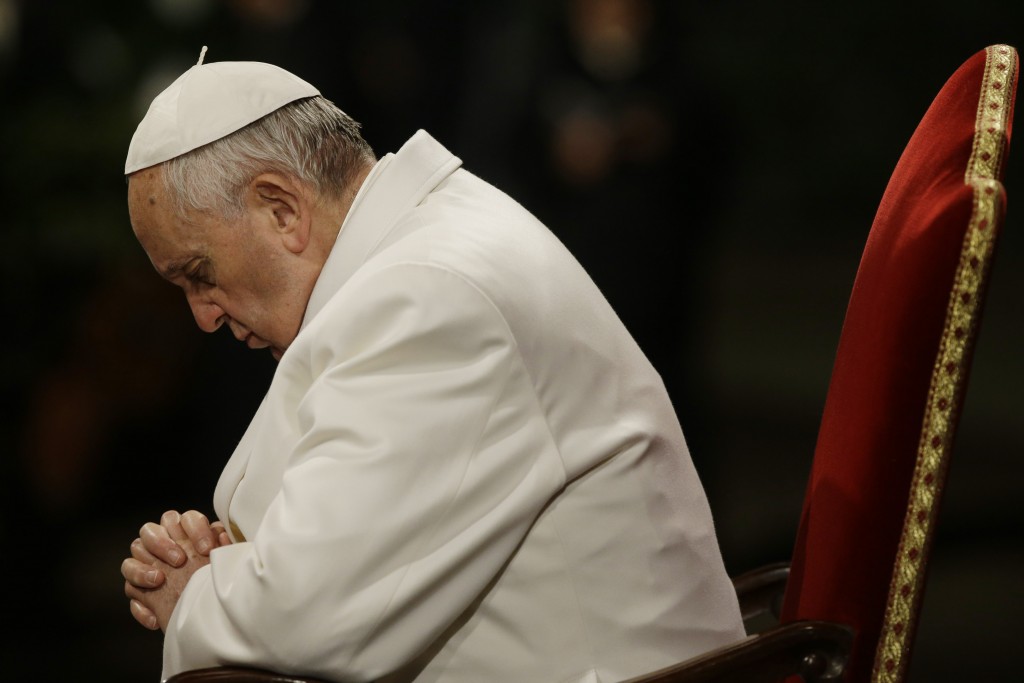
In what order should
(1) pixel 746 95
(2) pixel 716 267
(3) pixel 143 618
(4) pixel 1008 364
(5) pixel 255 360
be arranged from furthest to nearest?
(4) pixel 1008 364
(1) pixel 746 95
(2) pixel 716 267
(5) pixel 255 360
(3) pixel 143 618

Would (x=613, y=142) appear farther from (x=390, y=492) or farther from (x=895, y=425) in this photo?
(x=390, y=492)

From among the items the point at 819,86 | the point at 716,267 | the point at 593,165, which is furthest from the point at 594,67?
the point at 819,86

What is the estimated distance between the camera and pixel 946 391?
173 cm

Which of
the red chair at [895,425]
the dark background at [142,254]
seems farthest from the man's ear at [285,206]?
the dark background at [142,254]

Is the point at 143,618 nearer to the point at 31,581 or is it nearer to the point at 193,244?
the point at 193,244

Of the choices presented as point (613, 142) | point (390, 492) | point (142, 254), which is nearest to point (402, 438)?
point (390, 492)

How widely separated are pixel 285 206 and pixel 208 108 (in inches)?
7.7

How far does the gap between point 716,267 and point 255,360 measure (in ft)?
5.67

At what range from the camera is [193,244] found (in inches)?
79.7

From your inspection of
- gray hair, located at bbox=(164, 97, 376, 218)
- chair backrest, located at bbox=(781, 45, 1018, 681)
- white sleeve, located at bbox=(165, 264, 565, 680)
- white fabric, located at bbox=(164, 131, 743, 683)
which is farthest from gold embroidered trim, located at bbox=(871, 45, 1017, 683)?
gray hair, located at bbox=(164, 97, 376, 218)

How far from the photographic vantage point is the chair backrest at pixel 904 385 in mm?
1708

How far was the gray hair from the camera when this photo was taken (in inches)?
78.4

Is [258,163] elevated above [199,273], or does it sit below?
above

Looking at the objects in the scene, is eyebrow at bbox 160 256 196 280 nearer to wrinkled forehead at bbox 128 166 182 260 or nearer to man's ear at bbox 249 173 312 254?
wrinkled forehead at bbox 128 166 182 260
